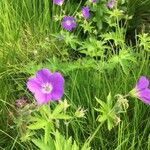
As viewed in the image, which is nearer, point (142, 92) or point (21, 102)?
point (142, 92)

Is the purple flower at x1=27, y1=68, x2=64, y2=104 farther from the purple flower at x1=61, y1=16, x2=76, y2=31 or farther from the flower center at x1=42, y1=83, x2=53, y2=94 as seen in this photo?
the purple flower at x1=61, y1=16, x2=76, y2=31

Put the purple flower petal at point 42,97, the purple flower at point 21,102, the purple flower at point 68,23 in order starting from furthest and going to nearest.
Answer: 1. the purple flower at point 68,23
2. the purple flower at point 21,102
3. the purple flower petal at point 42,97

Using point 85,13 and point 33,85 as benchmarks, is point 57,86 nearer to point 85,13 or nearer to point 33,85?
point 33,85

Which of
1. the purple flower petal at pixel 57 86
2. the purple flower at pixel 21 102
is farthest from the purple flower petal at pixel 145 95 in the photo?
the purple flower at pixel 21 102

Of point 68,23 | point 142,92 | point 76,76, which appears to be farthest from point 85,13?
point 142,92

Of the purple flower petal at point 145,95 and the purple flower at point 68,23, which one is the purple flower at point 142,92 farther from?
the purple flower at point 68,23

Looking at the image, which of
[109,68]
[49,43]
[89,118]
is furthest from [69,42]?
[89,118]

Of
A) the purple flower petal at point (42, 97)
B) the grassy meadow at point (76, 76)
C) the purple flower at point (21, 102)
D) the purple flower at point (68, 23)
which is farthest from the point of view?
the purple flower at point (68, 23)
